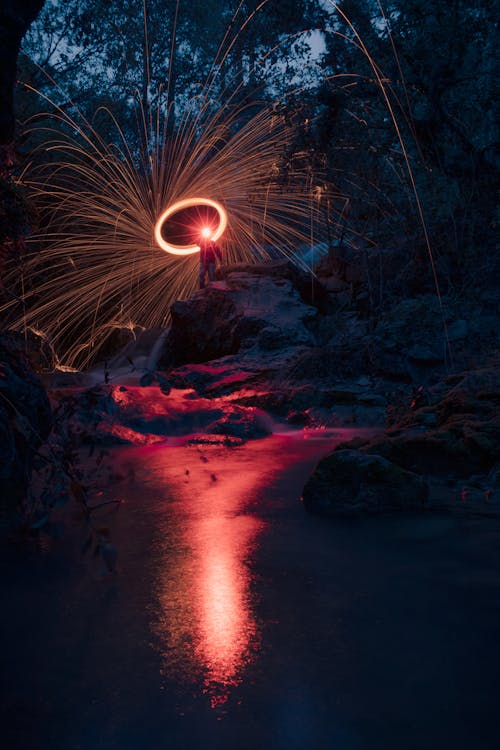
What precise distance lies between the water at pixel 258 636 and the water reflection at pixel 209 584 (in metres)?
0.01

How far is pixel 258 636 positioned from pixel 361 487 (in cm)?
223

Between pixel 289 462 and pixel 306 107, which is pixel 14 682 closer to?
pixel 289 462

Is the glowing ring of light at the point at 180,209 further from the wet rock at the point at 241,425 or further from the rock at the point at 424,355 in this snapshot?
the wet rock at the point at 241,425

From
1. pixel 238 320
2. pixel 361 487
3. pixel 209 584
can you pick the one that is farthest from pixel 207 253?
pixel 209 584

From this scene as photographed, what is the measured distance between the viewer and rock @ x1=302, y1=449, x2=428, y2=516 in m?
4.73

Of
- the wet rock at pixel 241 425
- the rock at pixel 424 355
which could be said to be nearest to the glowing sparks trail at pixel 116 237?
the rock at pixel 424 355

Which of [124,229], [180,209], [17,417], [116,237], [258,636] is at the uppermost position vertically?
[180,209]

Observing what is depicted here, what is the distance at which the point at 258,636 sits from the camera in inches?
109

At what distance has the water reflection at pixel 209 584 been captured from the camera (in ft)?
8.33

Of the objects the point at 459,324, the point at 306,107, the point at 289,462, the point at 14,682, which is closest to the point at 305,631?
the point at 14,682

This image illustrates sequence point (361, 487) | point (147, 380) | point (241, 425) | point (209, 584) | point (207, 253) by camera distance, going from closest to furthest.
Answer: point (209, 584), point (361, 487), point (241, 425), point (147, 380), point (207, 253)

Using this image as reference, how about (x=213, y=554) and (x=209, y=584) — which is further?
(x=213, y=554)

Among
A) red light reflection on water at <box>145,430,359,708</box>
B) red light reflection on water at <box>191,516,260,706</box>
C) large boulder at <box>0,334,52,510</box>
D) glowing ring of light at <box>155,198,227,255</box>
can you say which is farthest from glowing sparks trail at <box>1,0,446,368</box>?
red light reflection on water at <box>191,516,260,706</box>

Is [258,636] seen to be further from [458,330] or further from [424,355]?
[458,330]
